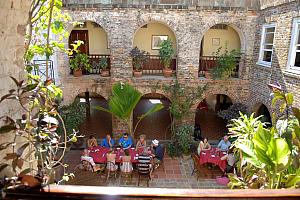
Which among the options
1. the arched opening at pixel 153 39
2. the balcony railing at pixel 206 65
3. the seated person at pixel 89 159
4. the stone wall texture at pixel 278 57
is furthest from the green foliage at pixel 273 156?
the arched opening at pixel 153 39

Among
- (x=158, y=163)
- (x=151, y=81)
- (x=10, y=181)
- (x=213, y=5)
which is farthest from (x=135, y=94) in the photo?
(x=10, y=181)

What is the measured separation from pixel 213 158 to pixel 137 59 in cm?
525

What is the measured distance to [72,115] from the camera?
389 inches

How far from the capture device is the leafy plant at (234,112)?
34.4 feet

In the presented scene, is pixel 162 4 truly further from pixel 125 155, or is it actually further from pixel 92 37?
pixel 125 155

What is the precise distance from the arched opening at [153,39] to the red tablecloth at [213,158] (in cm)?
526

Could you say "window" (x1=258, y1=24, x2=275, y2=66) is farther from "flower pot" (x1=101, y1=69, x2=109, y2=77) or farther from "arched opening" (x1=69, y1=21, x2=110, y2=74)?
"arched opening" (x1=69, y1=21, x2=110, y2=74)

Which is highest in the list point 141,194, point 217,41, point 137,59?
point 217,41

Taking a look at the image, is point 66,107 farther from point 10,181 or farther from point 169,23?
point 10,181

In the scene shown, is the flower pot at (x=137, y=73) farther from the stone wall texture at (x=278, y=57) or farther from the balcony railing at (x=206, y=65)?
the stone wall texture at (x=278, y=57)

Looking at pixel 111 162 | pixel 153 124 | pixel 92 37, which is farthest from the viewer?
pixel 153 124

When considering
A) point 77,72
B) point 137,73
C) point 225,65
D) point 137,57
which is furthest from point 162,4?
point 77,72

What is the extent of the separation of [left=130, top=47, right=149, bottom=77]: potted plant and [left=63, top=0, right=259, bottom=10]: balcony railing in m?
1.84

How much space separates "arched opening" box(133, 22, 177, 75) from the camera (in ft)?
40.2
